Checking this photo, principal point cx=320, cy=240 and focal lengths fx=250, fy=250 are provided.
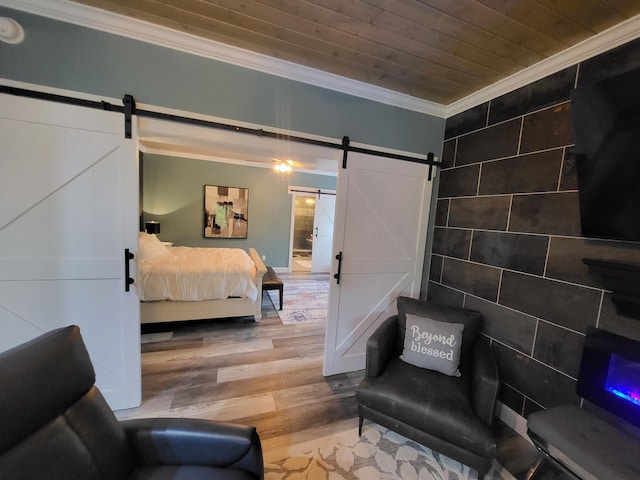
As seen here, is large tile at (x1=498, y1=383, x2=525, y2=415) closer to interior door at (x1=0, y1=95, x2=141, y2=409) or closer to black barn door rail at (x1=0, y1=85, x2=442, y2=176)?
black barn door rail at (x1=0, y1=85, x2=442, y2=176)

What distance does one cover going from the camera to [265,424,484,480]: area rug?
146 centimetres

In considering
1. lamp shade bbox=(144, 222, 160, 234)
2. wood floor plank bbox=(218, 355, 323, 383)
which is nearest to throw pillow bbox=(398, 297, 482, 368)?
wood floor plank bbox=(218, 355, 323, 383)

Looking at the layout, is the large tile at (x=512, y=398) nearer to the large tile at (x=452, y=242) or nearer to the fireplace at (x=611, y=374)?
the fireplace at (x=611, y=374)

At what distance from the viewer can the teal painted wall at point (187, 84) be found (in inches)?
59.3

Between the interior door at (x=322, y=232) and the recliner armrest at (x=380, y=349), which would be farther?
the interior door at (x=322, y=232)

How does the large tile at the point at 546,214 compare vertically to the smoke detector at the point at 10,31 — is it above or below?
below

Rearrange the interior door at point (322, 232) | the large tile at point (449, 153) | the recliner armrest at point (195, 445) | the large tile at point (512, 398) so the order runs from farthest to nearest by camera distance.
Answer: the interior door at point (322, 232), the large tile at point (449, 153), the large tile at point (512, 398), the recliner armrest at point (195, 445)

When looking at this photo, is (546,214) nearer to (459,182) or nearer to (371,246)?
(459,182)

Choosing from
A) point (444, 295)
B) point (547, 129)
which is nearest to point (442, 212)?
point (444, 295)

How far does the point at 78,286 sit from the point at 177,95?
1469 mm

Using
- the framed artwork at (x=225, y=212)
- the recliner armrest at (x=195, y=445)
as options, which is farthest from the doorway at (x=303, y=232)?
A: the recliner armrest at (x=195, y=445)

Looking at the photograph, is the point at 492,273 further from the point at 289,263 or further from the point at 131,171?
the point at 289,263

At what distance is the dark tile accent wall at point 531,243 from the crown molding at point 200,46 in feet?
2.56

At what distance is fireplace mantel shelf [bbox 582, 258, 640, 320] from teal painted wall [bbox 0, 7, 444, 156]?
5.31 feet
